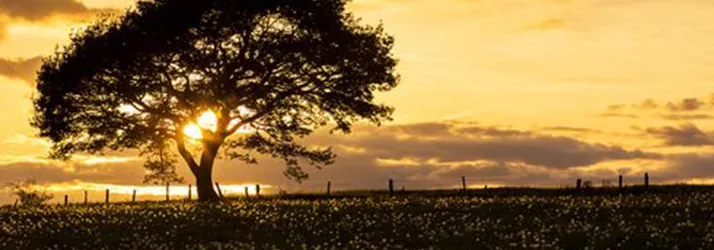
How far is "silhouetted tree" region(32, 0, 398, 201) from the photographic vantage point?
236ft

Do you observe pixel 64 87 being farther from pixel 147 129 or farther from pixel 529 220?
pixel 529 220

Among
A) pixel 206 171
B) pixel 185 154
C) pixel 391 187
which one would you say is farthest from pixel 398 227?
pixel 185 154

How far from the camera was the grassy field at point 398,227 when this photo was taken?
114 ft

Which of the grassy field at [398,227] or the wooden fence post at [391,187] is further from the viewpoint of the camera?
the wooden fence post at [391,187]

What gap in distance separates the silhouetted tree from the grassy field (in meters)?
19.7

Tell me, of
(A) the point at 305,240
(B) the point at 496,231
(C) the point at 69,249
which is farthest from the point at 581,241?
(C) the point at 69,249

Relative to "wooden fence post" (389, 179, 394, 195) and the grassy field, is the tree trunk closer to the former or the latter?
"wooden fence post" (389, 179, 394, 195)

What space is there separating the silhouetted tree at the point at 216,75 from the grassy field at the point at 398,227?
64.6 ft

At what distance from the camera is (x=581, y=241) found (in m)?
34.1

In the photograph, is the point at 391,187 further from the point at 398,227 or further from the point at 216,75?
the point at 398,227

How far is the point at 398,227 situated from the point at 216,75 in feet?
117

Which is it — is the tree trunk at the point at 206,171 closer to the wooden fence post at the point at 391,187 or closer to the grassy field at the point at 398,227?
the wooden fence post at the point at 391,187

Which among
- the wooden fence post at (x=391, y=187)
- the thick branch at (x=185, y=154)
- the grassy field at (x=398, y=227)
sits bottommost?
the grassy field at (x=398, y=227)

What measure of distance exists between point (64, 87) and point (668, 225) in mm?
48256
